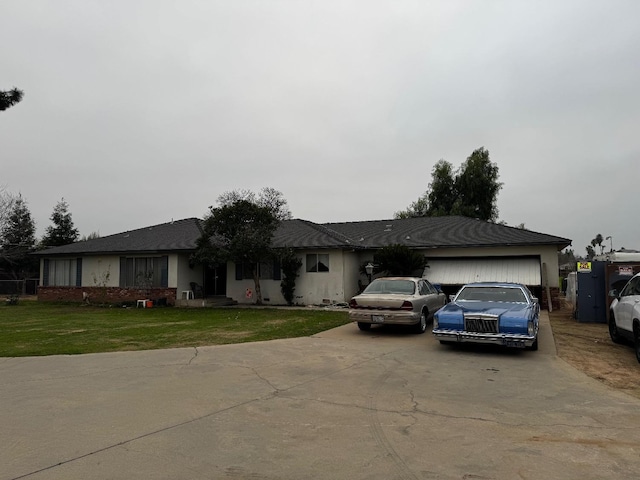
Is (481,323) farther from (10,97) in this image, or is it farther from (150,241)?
(150,241)

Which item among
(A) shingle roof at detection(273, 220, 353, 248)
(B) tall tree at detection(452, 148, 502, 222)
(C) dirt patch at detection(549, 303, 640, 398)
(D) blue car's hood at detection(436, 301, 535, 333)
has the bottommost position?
(C) dirt patch at detection(549, 303, 640, 398)

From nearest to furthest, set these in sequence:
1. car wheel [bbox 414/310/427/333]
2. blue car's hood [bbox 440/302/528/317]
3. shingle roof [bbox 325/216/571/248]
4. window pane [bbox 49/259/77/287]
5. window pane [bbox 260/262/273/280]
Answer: blue car's hood [bbox 440/302/528/317] → car wheel [bbox 414/310/427/333] → shingle roof [bbox 325/216/571/248] → window pane [bbox 260/262/273/280] → window pane [bbox 49/259/77/287]

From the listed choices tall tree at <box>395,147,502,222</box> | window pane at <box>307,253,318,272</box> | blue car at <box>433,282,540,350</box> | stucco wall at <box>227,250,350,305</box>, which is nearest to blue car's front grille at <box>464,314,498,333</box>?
blue car at <box>433,282,540,350</box>

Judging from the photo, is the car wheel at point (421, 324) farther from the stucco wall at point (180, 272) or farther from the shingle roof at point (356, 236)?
the stucco wall at point (180, 272)

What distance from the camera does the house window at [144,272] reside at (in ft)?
74.8

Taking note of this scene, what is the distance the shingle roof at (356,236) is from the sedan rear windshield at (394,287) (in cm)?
740

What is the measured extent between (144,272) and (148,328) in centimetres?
1052

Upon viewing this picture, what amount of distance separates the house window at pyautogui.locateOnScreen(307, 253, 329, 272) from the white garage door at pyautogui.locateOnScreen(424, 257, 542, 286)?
477 cm

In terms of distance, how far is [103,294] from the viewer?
2397 centimetres

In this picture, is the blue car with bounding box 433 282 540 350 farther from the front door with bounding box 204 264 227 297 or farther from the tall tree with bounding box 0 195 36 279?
the tall tree with bounding box 0 195 36 279

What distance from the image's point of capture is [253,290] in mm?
22422

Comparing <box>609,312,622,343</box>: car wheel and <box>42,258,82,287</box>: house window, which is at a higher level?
<box>42,258,82,287</box>: house window

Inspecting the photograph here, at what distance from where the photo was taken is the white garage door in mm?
19384

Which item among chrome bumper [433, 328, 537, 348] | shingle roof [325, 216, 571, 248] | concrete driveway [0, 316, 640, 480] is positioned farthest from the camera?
shingle roof [325, 216, 571, 248]
